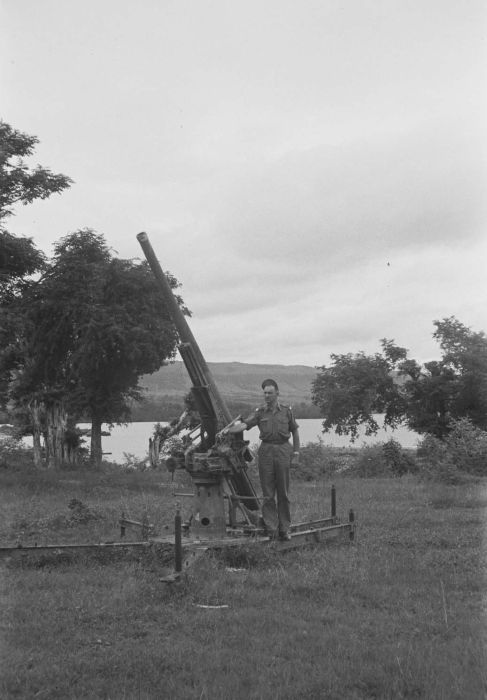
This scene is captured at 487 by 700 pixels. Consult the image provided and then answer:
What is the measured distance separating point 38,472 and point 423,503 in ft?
39.9

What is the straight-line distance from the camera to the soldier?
9.63 m

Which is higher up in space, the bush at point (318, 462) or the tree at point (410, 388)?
the tree at point (410, 388)

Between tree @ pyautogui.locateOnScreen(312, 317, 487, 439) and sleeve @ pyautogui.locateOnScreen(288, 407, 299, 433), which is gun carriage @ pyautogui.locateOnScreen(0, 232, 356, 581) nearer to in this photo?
sleeve @ pyautogui.locateOnScreen(288, 407, 299, 433)

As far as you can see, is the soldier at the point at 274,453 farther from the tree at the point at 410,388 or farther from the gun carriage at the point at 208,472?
the tree at the point at 410,388

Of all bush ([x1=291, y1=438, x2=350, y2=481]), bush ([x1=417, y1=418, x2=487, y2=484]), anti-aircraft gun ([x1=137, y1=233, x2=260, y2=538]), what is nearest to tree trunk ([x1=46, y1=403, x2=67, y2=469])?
bush ([x1=291, y1=438, x2=350, y2=481])

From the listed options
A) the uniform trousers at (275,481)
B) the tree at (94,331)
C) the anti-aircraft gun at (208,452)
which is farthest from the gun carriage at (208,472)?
the tree at (94,331)

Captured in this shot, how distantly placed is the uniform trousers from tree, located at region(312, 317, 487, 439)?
824 inches

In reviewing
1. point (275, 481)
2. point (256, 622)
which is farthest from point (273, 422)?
point (256, 622)

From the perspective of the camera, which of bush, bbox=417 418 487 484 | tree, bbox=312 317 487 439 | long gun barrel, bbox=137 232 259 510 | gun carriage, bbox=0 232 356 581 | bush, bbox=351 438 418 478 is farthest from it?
tree, bbox=312 317 487 439

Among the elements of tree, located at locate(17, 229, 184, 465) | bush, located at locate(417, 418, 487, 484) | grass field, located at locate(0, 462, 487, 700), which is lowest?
grass field, located at locate(0, 462, 487, 700)

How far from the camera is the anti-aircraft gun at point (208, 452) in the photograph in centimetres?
963

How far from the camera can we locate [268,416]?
384 inches

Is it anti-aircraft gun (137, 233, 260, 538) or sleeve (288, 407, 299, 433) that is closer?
anti-aircraft gun (137, 233, 260, 538)

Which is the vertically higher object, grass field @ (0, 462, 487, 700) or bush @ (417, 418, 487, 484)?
bush @ (417, 418, 487, 484)
